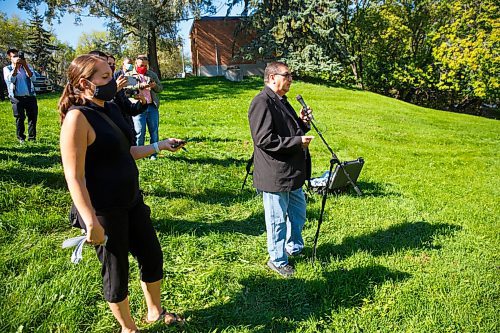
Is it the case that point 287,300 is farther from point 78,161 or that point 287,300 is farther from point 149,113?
point 149,113

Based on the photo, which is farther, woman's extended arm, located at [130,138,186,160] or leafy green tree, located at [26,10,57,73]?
leafy green tree, located at [26,10,57,73]

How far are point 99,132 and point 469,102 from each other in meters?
31.2

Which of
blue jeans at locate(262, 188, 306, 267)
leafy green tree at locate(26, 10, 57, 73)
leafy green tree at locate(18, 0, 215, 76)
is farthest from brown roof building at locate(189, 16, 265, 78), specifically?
blue jeans at locate(262, 188, 306, 267)

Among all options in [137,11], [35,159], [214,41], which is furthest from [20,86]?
[214,41]

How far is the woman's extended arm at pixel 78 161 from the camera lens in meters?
1.92

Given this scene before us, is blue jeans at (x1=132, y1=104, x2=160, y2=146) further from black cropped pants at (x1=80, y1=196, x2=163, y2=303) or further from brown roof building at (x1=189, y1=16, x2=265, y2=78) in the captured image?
brown roof building at (x1=189, y1=16, x2=265, y2=78)

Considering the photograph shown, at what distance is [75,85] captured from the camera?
2.12 metres

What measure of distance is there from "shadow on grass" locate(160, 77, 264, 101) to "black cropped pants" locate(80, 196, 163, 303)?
13919 mm

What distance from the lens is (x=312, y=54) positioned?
20.9 m

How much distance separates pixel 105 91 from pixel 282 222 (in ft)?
6.64

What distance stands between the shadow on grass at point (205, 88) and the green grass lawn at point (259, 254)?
9.12m

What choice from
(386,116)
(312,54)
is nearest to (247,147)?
(386,116)

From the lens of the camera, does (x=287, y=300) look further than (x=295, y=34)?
No

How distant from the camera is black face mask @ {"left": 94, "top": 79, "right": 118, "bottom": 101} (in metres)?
2.16
